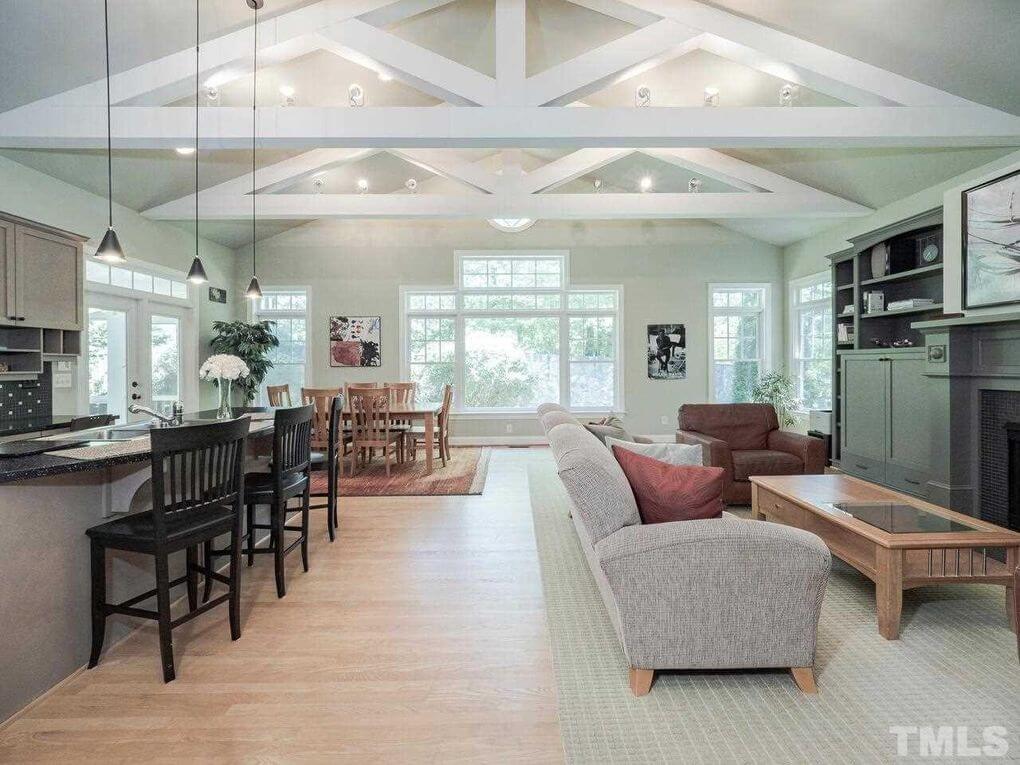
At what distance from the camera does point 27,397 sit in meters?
4.08

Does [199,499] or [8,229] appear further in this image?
[8,229]

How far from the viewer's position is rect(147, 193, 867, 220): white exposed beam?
571cm

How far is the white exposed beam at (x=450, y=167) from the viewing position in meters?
5.41

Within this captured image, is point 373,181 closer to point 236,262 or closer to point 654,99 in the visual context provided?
point 236,262

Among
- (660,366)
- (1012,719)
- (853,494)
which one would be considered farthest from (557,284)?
(1012,719)

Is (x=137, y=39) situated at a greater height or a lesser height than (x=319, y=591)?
greater

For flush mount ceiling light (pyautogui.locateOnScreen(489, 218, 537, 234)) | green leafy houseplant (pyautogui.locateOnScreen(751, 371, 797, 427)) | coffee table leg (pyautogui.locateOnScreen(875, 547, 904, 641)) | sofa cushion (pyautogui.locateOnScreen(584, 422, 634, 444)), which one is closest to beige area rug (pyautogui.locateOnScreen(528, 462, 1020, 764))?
coffee table leg (pyautogui.locateOnScreen(875, 547, 904, 641))

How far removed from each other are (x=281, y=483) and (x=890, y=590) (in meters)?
2.91

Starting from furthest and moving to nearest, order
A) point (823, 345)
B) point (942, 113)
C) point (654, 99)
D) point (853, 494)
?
point (823, 345) < point (654, 99) < point (942, 113) < point (853, 494)

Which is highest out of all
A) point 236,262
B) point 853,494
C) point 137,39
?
point 137,39

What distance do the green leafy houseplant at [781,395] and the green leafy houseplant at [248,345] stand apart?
6883mm

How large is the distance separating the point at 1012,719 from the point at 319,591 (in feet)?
9.52

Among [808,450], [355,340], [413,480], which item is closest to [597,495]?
[808,450]

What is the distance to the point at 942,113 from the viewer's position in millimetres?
3518
